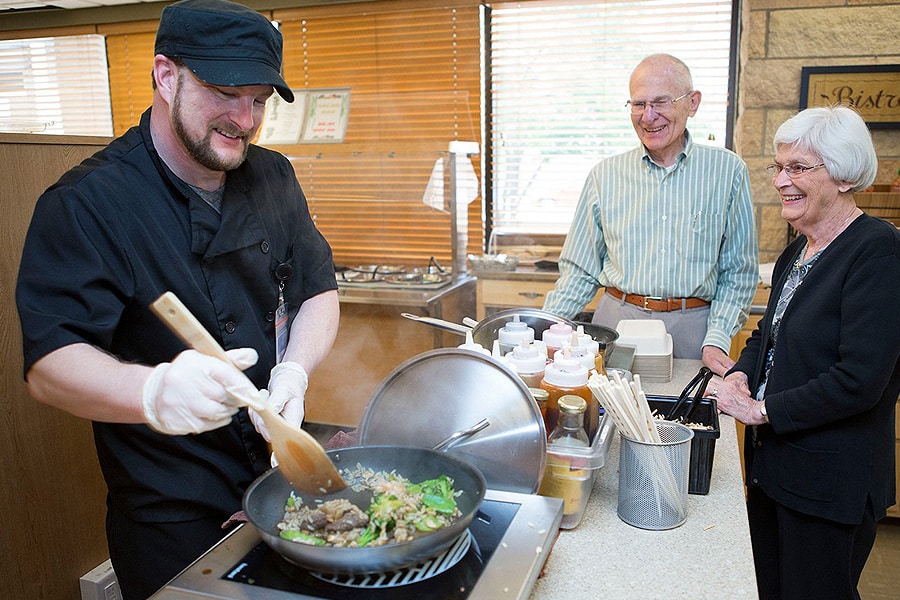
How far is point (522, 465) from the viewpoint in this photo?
121cm

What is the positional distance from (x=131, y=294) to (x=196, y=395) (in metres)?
0.37

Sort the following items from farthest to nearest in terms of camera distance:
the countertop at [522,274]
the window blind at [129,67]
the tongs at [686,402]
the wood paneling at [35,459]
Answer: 1. the window blind at [129,67]
2. the countertop at [522,274]
3. the wood paneling at [35,459]
4. the tongs at [686,402]

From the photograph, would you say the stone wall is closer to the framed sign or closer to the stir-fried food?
the framed sign

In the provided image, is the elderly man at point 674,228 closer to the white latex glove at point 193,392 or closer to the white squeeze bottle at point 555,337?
the white squeeze bottle at point 555,337

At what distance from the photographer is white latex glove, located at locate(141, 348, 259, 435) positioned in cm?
102

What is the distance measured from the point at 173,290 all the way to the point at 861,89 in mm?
3470

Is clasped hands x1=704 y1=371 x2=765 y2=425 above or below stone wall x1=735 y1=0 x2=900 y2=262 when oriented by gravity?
below

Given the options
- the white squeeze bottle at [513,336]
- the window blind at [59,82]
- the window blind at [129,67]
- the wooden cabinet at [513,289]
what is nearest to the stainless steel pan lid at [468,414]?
the white squeeze bottle at [513,336]

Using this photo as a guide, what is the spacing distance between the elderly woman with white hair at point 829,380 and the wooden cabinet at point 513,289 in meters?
2.09

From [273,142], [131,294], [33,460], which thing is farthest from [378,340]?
[131,294]

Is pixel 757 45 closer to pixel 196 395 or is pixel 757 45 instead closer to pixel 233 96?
pixel 233 96

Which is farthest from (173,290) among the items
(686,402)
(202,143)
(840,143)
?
(840,143)

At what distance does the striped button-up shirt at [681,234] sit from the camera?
2.72 metres

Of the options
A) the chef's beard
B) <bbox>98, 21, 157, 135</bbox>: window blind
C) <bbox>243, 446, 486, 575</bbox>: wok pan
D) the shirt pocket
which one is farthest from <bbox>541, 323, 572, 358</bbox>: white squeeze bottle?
<bbox>98, 21, 157, 135</bbox>: window blind
